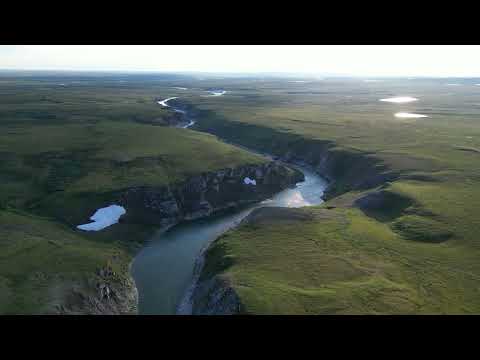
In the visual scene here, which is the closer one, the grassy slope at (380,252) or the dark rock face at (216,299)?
the dark rock face at (216,299)

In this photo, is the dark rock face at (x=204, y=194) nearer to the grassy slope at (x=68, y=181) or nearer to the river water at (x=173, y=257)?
the river water at (x=173, y=257)

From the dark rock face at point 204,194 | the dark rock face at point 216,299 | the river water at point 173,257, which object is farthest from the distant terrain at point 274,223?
the river water at point 173,257

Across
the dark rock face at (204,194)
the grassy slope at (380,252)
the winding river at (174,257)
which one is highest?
the grassy slope at (380,252)

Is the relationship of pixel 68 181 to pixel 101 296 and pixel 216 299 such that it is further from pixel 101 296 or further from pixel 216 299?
pixel 216 299

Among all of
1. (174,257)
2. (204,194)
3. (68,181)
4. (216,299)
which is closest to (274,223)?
(174,257)

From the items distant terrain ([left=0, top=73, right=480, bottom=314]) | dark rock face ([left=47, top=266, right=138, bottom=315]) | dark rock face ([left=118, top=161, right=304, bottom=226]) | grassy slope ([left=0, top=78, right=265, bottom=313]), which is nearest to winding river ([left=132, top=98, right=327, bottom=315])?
dark rock face ([left=47, top=266, right=138, bottom=315])
